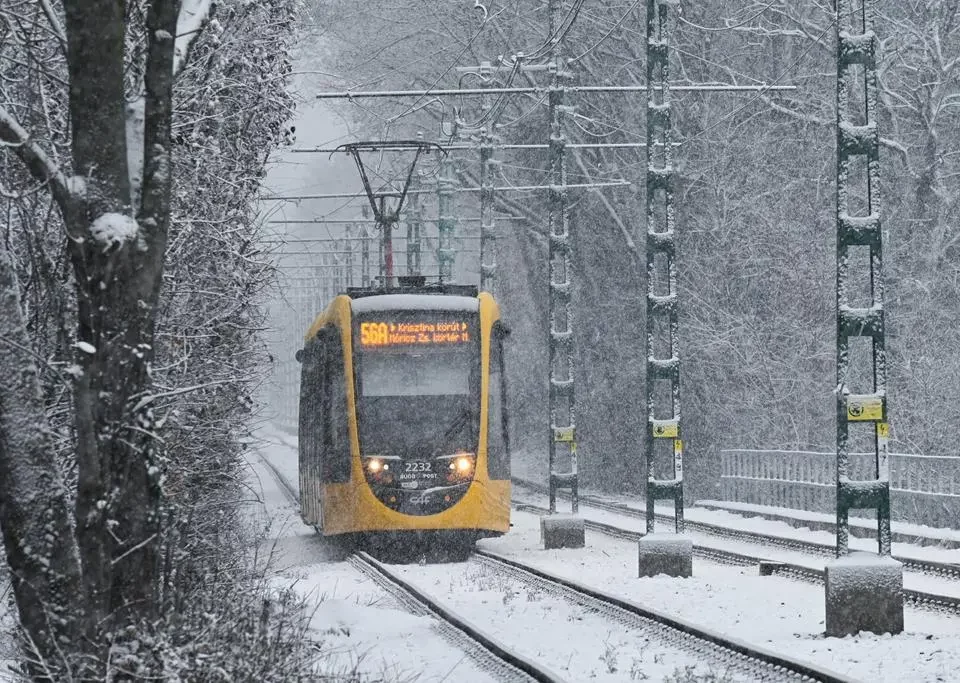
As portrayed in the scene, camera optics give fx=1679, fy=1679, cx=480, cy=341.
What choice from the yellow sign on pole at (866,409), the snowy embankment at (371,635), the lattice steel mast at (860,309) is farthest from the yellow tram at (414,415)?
the yellow sign on pole at (866,409)

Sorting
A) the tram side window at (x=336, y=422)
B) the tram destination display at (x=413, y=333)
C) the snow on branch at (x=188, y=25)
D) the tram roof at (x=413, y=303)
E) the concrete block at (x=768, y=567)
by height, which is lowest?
the concrete block at (x=768, y=567)

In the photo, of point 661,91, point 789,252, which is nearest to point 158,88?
point 661,91

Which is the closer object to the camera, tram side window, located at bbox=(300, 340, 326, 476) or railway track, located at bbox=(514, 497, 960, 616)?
railway track, located at bbox=(514, 497, 960, 616)

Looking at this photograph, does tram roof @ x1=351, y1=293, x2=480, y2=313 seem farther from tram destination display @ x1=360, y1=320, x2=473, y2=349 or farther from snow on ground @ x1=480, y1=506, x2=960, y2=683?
snow on ground @ x1=480, y1=506, x2=960, y2=683

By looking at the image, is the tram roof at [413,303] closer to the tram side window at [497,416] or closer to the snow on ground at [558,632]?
the tram side window at [497,416]

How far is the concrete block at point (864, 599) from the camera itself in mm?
11680

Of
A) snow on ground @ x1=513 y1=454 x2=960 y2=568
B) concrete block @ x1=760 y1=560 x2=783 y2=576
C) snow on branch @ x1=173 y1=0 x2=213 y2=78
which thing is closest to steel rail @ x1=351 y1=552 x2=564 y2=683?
concrete block @ x1=760 y1=560 x2=783 y2=576

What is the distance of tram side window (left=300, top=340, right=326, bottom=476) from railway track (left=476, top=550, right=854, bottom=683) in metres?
6.08

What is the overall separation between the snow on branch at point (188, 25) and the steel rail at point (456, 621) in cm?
419

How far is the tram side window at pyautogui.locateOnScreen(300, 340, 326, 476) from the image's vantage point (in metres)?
22.1

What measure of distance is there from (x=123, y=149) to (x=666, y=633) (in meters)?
6.37

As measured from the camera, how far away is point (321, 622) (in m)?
12.9

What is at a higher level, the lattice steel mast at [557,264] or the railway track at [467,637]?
the lattice steel mast at [557,264]

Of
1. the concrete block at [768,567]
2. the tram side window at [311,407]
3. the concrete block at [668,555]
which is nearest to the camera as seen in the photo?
the concrete block at [668,555]
